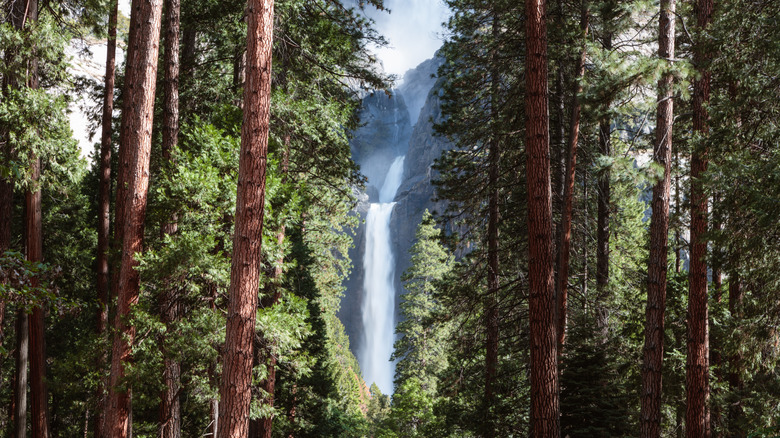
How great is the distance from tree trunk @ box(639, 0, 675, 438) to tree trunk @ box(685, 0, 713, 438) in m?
0.39

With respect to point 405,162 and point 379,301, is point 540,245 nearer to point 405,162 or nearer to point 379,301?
point 379,301

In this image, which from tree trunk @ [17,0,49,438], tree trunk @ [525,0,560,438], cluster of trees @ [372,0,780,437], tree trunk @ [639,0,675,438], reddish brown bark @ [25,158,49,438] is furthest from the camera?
reddish brown bark @ [25,158,49,438]

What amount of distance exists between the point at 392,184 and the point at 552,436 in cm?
7213

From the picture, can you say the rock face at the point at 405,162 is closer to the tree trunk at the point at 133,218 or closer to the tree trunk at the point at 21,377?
the tree trunk at the point at 21,377

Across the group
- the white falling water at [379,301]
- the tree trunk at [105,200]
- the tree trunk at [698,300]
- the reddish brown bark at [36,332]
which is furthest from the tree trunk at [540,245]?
the white falling water at [379,301]

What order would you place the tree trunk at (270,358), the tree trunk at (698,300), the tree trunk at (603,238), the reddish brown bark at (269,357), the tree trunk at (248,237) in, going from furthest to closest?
the tree trunk at (603,238) < the tree trunk at (270,358) < the tree trunk at (698,300) < the reddish brown bark at (269,357) < the tree trunk at (248,237)

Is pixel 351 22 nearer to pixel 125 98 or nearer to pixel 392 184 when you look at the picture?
pixel 125 98

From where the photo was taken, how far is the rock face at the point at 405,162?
59.1 m

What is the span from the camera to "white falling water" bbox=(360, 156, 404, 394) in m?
54.7

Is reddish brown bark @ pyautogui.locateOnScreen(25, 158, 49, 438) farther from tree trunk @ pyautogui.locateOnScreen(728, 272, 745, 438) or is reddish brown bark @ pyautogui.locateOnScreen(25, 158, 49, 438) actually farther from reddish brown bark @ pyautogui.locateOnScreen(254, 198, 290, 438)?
tree trunk @ pyautogui.locateOnScreen(728, 272, 745, 438)

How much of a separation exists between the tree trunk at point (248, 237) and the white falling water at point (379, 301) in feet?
168

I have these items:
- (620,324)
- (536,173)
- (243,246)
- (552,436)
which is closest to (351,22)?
(536,173)

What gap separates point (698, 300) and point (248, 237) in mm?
6091

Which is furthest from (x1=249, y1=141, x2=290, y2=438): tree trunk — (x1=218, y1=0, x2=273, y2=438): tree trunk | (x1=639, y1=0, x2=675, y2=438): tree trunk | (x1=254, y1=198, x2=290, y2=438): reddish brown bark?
(x1=639, y1=0, x2=675, y2=438): tree trunk
